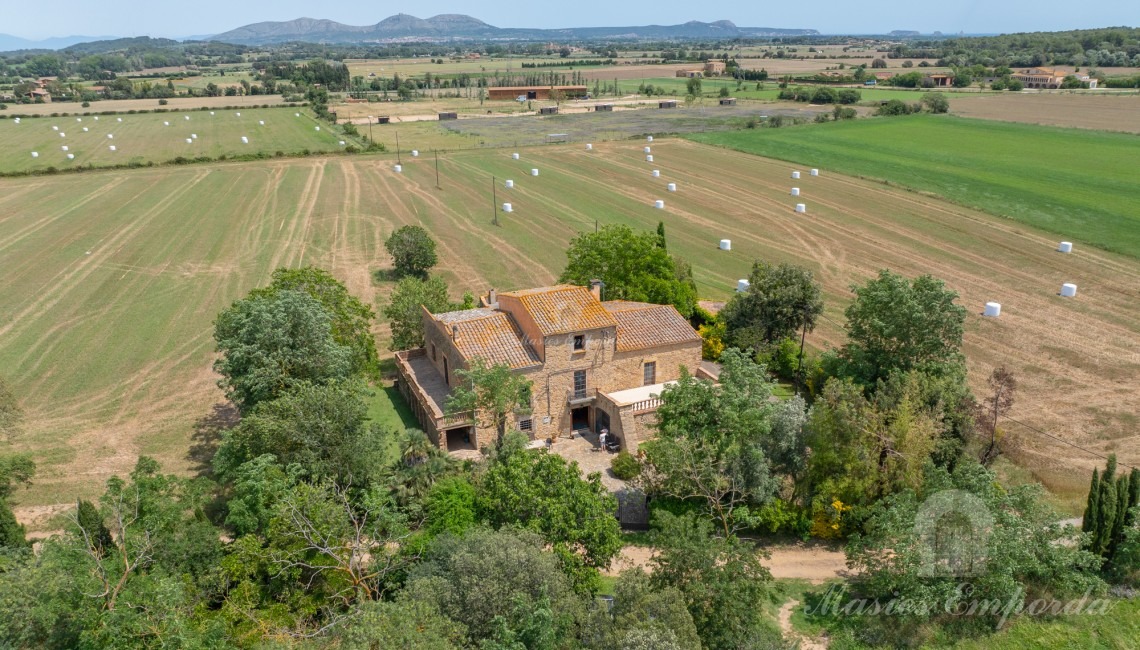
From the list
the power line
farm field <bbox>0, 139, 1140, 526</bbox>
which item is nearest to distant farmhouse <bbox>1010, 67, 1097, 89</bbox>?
farm field <bbox>0, 139, 1140, 526</bbox>

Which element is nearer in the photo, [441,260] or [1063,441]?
[1063,441]

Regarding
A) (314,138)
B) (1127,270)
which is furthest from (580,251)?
(314,138)

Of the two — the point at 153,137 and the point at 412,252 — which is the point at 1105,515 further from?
the point at 153,137

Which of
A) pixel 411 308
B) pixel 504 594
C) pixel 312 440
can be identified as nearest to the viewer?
pixel 504 594

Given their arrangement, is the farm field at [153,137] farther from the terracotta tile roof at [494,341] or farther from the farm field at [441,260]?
the terracotta tile roof at [494,341]

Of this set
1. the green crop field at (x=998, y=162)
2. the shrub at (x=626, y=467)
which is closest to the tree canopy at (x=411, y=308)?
the shrub at (x=626, y=467)

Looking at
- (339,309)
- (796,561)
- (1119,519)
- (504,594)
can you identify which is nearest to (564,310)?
(339,309)

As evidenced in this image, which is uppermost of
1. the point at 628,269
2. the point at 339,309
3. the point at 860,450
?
the point at 628,269
